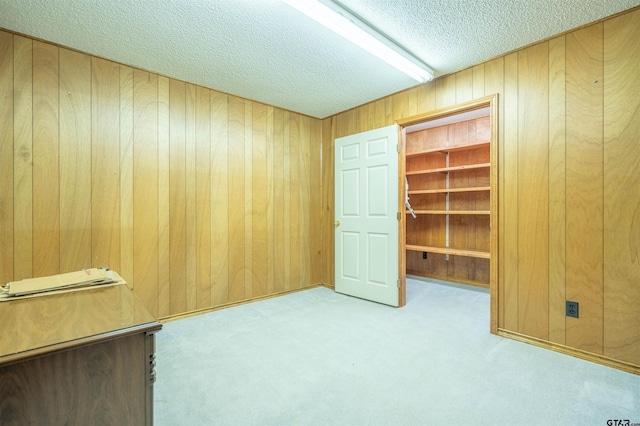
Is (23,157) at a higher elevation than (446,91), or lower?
lower

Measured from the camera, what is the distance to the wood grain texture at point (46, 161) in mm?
2242

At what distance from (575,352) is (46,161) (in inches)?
167

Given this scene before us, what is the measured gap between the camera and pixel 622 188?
1.97 m

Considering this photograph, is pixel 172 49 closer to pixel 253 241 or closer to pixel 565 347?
pixel 253 241

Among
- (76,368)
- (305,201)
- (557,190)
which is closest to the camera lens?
(76,368)

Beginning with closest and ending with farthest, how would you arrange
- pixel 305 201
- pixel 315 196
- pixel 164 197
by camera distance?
pixel 164 197 → pixel 305 201 → pixel 315 196

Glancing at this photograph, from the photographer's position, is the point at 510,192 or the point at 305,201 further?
the point at 305,201

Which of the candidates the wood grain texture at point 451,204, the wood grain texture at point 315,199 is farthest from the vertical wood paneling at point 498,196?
the wood grain texture at point 315,199

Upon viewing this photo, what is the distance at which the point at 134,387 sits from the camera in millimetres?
959

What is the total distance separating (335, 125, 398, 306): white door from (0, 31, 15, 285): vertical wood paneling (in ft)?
9.90

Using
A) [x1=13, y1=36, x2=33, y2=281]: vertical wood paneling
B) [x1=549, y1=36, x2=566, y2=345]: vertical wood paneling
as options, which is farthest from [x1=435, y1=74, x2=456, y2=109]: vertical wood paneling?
[x1=13, y1=36, x2=33, y2=281]: vertical wood paneling

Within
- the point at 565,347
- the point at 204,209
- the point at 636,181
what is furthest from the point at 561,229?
the point at 204,209

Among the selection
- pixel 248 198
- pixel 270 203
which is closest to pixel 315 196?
pixel 270 203

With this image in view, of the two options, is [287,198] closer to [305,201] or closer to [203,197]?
[305,201]
